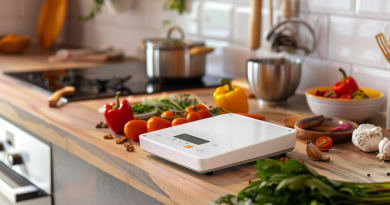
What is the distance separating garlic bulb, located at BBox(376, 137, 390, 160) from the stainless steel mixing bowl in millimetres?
492

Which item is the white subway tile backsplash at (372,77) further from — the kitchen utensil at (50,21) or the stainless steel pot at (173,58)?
the kitchen utensil at (50,21)

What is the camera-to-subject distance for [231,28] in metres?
1.96

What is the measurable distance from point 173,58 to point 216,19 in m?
0.36

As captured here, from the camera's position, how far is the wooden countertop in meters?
0.87

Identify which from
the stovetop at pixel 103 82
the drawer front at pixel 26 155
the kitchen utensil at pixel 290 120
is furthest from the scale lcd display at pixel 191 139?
the stovetop at pixel 103 82

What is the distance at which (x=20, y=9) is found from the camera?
9.96 ft

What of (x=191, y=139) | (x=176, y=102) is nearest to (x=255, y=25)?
(x=176, y=102)

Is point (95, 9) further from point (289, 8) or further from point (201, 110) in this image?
point (201, 110)

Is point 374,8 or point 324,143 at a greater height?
point 374,8

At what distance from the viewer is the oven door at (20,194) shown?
1384mm

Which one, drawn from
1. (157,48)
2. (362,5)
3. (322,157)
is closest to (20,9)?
(157,48)

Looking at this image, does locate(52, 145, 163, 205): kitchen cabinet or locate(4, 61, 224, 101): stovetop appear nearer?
locate(52, 145, 163, 205): kitchen cabinet

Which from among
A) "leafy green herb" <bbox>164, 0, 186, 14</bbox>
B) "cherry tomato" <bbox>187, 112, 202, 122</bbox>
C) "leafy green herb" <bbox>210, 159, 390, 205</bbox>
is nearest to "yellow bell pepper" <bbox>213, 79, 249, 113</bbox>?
"cherry tomato" <bbox>187, 112, 202, 122</bbox>

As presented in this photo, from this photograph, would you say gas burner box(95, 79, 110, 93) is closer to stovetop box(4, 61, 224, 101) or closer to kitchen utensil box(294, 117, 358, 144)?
stovetop box(4, 61, 224, 101)
